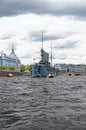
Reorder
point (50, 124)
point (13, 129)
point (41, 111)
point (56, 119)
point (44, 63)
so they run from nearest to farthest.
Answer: point (13, 129) < point (50, 124) < point (56, 119) < point (41, 111) < point (44, 63)

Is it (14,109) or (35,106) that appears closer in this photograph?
(14,109)

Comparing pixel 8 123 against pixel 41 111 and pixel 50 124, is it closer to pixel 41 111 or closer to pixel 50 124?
pixel 50 124

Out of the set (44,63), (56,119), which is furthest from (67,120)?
(44,63)

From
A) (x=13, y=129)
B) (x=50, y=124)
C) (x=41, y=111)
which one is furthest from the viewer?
(x=41, y=111)

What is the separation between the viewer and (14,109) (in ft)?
56.3

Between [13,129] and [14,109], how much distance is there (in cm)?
506

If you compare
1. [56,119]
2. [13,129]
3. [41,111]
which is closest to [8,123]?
[13,129]

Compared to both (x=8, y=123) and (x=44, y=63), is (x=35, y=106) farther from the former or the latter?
(x=44, y=63)

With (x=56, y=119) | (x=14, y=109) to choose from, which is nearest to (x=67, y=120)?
(x=56, y=119)

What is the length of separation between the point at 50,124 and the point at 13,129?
1.77 m

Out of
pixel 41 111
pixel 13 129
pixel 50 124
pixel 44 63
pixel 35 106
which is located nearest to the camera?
pixel 13 129

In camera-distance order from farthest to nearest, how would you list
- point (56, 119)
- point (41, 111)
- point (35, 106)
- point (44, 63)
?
point (44, 63), point (35, 106), point (41, 111), point (56, 119)

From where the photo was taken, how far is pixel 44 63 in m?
Answer: 114

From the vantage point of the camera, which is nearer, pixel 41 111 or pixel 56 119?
pixel 56 119
